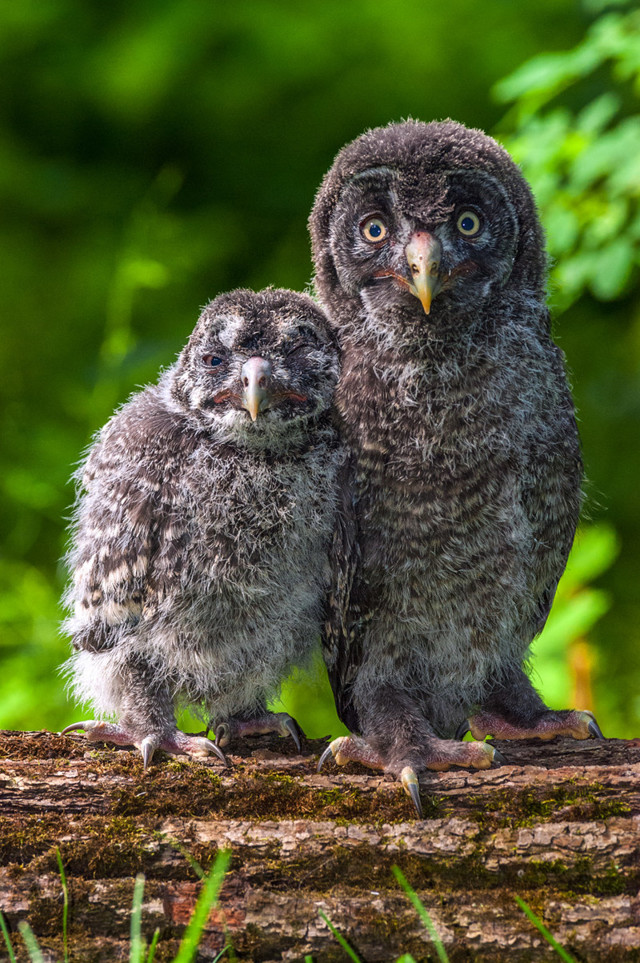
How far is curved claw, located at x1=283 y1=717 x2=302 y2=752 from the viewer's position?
2.79 meters

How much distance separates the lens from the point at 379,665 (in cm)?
289

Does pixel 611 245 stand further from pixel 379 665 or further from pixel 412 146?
pixel 379 665

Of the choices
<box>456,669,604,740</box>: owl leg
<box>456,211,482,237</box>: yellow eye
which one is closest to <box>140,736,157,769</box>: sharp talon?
<box>456,669,604,740</box>: owl leg

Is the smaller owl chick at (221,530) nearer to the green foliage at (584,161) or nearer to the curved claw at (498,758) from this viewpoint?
the curved claw at (498,758)

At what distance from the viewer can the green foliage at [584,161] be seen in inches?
139

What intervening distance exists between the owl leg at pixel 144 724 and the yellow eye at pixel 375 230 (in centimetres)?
127

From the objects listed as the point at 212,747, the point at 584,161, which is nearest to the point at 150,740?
the point at 212,747

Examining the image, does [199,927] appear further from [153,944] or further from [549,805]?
[549,805]

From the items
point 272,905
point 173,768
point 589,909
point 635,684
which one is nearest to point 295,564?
point 173,768

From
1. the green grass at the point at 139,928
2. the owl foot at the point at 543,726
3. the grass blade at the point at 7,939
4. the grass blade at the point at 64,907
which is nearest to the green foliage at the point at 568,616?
the owl foot at the point at 543,726

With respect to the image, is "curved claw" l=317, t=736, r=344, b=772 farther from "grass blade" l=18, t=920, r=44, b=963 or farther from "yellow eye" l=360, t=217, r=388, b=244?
"yellow eye" l=360, t=217, r=388, b=244

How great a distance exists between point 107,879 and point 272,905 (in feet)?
1.21

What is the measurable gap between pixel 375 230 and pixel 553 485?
825 millimetres

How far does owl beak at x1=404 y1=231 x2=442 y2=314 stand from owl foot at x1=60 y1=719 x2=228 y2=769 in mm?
1202
